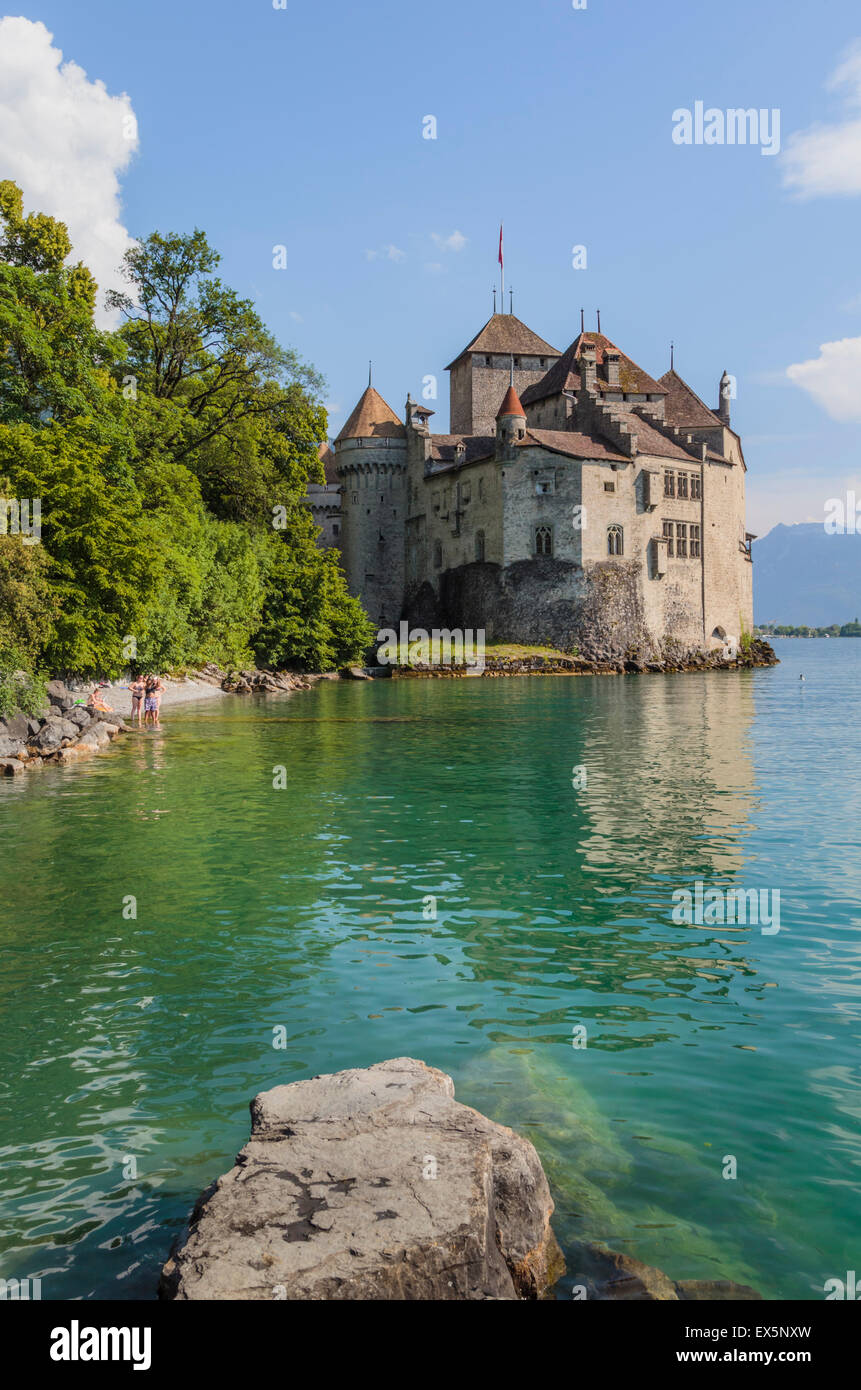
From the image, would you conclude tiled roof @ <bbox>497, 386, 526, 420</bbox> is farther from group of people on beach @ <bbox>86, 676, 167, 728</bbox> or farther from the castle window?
group of people on beach @ <bbox>86, 676, 167, 728</bbox>

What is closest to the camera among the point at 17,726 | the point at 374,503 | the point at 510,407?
the point at 17,726

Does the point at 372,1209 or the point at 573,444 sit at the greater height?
the point at 573,444

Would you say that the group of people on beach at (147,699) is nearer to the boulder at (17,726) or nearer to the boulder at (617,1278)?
the boulder at (17,726)

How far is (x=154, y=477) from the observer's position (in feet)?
130

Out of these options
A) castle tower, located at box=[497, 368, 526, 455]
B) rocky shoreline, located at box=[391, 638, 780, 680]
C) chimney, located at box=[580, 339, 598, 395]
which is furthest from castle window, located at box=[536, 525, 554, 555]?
chimney, located at box=[580, 339, 598, 395]

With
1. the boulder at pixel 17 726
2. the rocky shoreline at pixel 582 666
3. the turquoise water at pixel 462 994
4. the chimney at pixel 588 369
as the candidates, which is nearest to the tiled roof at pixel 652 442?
the chimney at pixel 588 369

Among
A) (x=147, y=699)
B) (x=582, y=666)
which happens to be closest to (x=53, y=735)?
(x=147, y=699)

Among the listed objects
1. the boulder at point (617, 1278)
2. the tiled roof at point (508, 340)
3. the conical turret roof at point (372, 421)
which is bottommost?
the boulder at point (617, 1278)

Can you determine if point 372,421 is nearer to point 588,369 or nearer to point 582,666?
point 588,369

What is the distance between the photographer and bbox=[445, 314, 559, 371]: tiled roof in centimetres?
8219

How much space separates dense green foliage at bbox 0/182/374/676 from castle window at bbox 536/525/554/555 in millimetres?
14278

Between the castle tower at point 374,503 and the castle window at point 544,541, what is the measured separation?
1832 cm

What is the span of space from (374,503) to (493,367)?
14986 mm

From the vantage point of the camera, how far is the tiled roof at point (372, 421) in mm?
82125
